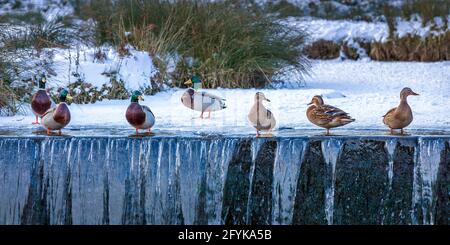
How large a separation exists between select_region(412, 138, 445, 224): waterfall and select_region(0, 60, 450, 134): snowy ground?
97cm

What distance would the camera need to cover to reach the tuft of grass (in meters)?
13.2

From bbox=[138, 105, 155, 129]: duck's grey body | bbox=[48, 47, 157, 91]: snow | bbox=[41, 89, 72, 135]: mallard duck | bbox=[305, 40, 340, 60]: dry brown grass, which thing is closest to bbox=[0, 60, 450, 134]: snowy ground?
bbox=[48, 47, 157, 91]: snow

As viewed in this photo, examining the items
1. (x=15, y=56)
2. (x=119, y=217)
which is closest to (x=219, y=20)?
(x=15, y=56)

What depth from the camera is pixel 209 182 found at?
8.85m

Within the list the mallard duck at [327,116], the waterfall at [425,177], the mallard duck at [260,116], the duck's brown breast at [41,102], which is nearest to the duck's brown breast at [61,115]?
the duck's brown breast at [41,102]

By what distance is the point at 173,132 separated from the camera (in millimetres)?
9500

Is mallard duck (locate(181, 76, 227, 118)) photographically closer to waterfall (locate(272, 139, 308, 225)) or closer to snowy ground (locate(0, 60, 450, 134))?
snowy ground (locate(0, 60, 450, 134))

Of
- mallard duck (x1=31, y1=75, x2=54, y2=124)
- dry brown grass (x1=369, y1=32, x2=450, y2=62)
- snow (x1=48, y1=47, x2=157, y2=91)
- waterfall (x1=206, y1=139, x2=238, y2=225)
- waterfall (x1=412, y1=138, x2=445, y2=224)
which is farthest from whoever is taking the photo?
dry brown grass (x1=369, y1=32, x2=450, y2=62)

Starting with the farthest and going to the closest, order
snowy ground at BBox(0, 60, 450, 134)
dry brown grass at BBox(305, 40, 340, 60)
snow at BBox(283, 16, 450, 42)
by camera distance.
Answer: dry brown grass at BBox(305, 40, 340, 60)
snow at BBox(283, 16, 450, 42)
snowy ground at BBox(0, 60, 450, 134)

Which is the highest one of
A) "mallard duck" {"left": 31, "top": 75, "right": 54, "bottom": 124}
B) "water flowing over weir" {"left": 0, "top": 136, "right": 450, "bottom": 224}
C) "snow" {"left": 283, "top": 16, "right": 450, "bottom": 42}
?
"snow" {"left": 283, "top": 16, "right": 450, "bottom": 42}

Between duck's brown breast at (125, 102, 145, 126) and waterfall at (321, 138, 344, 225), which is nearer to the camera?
waterfall at (321, 138, 344, 225)

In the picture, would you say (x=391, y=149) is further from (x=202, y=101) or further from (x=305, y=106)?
(x=305, y=106)

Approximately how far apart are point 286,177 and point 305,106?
2.81 meters

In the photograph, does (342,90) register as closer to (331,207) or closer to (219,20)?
(219,20)
